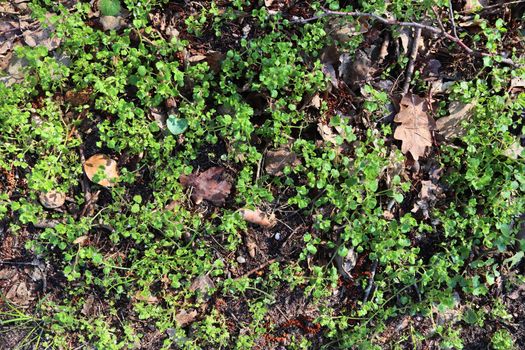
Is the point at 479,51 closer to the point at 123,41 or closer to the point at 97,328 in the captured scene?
the point at 123,41

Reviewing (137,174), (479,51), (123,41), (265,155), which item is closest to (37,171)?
(137,174)

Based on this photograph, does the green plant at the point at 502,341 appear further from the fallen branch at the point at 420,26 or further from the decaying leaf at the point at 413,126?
the fallen branch at the point at 420,26

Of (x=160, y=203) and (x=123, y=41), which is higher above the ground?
(x=123, y=41)

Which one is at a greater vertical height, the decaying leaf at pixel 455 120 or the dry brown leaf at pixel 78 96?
the decaying leaf at pixel 455 120

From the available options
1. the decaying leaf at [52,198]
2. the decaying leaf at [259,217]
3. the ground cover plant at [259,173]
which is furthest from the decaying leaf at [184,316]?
the decaying leaf at [52,198]

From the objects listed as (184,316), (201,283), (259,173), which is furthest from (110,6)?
(184,316)

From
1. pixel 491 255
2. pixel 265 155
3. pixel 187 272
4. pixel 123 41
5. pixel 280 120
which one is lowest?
pixel 187 272

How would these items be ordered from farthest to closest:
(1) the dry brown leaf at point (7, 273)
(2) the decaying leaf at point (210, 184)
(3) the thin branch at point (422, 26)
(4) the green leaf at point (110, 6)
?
(1) the dry brown leaf at point (7, 273) → (2) the decaying leaf at point (210, 184) → (4) the green leaf at point (110, 6) → (3) the thin branch at point (422, 26)
